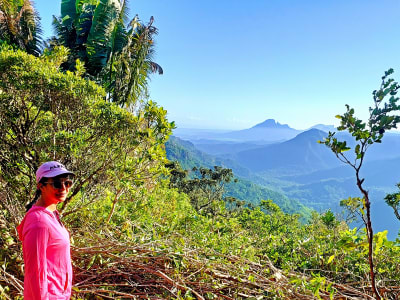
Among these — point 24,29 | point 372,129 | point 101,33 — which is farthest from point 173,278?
point 24,29

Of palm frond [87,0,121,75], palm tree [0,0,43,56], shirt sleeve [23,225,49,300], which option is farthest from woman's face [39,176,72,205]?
palm tree [0,0,43,56]

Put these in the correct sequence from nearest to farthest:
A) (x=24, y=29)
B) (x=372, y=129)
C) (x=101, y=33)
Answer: (x=372, y=129)
(x=101, y=33)
(x=24, y=29)

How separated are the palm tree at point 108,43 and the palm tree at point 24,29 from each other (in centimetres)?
139

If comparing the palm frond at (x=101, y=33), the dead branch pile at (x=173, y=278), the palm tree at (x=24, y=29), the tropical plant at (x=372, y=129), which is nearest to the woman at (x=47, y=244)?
the dead branch pile at (x=173, y=278)

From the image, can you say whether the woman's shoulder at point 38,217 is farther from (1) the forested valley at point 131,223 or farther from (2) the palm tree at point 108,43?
(2) the palm tree at point 108,43

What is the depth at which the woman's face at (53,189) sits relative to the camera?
1.95 metres

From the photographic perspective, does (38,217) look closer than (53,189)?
Yes

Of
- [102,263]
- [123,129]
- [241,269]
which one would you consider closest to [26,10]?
[123,129]

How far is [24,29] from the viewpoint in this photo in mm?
13734

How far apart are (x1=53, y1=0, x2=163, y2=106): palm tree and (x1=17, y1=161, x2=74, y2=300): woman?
9.61 m

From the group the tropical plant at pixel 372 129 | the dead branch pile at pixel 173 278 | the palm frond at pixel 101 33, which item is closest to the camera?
the tropical plant at pixel 372 129

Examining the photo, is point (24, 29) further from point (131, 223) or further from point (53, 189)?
point (53, 189)

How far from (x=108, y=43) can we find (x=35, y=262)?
1204cm

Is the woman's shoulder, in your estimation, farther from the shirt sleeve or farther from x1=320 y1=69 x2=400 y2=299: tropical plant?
x1=320 y1=69 x2=400 y2=299: tropical plant
